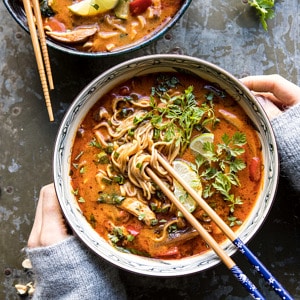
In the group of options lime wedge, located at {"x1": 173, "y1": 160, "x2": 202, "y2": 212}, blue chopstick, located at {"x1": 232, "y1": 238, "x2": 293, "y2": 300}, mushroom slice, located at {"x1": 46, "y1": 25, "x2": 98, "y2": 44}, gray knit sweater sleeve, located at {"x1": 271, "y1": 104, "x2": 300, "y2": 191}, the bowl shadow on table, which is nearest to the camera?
blue chopstick, located at {"x1": 232, "y1": 238, "x2": 293, "y2": 300}

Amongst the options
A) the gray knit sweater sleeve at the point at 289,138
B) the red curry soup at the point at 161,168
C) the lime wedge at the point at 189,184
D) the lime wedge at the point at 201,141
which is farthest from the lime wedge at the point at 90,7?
the gray knit sweater sleeve at the point at 289,138

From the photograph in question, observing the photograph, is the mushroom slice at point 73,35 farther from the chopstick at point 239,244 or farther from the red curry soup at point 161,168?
the chopstick at point 239,244

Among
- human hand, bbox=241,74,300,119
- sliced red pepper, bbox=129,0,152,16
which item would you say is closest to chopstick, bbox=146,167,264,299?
human hand, bbox=241,74,300,119

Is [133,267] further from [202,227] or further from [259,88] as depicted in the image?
[259,88]

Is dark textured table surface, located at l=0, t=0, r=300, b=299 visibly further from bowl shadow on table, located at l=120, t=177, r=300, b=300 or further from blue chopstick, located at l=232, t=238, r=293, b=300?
blue chopstick, located at l=232, t=238, r=293, b=300

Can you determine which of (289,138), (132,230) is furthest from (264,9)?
(132,230)

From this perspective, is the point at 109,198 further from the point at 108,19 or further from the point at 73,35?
the point at 108,19

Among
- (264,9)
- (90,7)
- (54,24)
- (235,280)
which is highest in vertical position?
(264,9)
